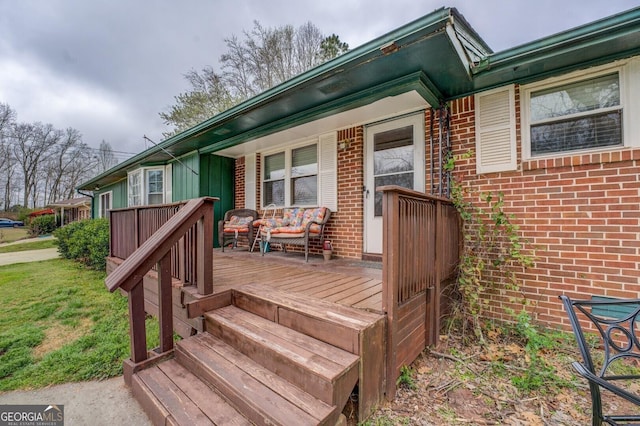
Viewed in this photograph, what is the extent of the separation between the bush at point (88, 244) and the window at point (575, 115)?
7355 mm

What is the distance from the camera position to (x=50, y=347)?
2561 millimetres

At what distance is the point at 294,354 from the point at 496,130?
296 centimetres

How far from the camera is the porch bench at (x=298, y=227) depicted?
3916mm

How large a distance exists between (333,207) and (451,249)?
1.95 metres

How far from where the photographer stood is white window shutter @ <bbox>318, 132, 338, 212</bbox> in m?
4.31

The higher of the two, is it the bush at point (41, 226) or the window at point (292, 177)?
the window at point (292, 177)

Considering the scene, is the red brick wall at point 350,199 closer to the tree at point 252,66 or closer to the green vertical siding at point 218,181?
the green vertical siding at point 218,181

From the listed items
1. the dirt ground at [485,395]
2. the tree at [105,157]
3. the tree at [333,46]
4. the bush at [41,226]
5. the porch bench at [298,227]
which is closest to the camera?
the dirt ground at [485,395]

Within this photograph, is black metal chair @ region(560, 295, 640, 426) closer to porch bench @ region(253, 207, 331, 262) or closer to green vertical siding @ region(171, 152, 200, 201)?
porch bench @ region(253, 207, 331, 262)

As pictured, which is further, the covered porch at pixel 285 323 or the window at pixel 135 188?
the window at pixel 135 188

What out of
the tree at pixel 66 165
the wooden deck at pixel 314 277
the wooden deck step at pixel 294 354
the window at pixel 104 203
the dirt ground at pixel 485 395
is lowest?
the dirt ground at pixel 485 395

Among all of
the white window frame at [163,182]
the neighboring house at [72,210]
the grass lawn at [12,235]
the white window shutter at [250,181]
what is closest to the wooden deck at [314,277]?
the white window shutter at [250,181]

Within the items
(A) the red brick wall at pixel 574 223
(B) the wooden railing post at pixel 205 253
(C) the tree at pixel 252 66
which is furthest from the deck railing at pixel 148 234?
(C) the tree at pixel 252 66

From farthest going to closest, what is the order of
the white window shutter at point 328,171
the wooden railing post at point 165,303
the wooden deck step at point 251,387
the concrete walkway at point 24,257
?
the concrete walkway at point 24,257
the white window shutter at point 328,171
the wooden railing post at point 165,303
the wooden deck step at point 251,387
